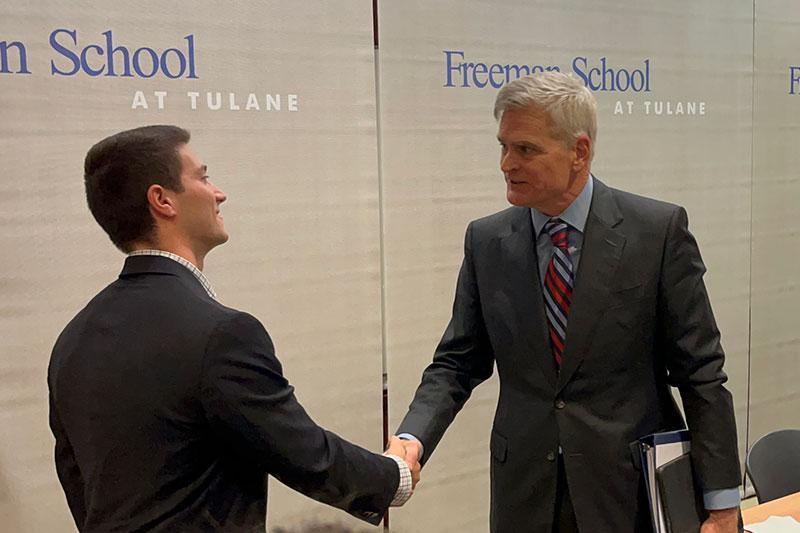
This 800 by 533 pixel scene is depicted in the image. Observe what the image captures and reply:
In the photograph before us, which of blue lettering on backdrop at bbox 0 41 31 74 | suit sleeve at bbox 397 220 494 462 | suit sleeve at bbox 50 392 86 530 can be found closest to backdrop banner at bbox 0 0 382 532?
blue lettering on backdrop at bbox 0 41 31 74

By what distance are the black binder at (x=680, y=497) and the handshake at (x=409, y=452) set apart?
593 millimetres

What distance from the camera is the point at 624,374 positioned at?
208 cm

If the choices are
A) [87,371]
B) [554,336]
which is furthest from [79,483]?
[554,336]

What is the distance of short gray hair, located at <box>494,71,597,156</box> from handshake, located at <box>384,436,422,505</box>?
87 centimetres

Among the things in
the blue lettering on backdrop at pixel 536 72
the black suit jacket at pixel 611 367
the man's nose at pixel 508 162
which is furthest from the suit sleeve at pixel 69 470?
the blue lettering on backdrop at pixel 536 72

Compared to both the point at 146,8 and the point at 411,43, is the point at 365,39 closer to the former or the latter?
the point at 411,43

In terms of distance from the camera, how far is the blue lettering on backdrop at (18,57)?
261 centimetres

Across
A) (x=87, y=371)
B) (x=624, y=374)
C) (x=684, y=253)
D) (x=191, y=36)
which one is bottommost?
(x=624, y=374)

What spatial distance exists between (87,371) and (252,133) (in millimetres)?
1607

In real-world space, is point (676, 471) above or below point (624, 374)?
below

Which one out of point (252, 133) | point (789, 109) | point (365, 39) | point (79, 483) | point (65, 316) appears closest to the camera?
point (79, 483)

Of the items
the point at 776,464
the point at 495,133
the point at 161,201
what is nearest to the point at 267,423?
the point at 161,201

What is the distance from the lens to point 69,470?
70.1 inches

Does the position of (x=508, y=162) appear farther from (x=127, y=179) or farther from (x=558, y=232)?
(x=127, y=179)
